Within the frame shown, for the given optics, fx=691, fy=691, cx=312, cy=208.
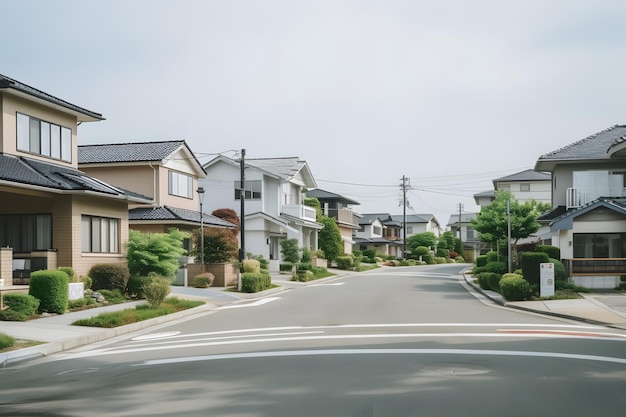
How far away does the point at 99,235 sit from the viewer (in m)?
27.7

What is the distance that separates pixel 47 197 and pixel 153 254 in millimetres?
4640

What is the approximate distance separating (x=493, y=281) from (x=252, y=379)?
2278 cm

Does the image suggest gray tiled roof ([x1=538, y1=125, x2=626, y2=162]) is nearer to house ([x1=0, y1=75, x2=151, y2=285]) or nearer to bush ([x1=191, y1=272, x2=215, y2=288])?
bush ([x1=191, y1=272, x2=215, y2=288])

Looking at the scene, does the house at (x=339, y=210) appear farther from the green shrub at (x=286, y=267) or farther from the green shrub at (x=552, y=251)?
the green shrub at (x=552, y=251)

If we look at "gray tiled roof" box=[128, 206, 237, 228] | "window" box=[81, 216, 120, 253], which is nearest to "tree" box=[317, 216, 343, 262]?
"gray tiled roof" box=[128, 206, 237, 228]

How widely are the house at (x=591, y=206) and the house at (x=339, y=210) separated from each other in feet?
128

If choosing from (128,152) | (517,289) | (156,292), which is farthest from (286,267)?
(156,292)

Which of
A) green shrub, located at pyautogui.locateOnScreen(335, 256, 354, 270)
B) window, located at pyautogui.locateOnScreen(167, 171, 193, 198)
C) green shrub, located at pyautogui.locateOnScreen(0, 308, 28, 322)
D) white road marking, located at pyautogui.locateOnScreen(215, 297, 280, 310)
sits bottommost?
green shrub, located at pyautogui.locateOnScreen(335, 256, 354, 270)

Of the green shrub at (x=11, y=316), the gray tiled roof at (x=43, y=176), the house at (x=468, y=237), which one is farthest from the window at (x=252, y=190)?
the house at (x=468, y=237)

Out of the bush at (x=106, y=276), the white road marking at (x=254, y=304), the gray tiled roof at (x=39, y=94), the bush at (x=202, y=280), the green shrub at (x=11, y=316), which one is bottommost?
the white road marking at (x=254, y=304)

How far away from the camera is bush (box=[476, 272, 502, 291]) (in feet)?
100

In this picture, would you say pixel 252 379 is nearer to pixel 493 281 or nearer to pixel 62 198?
pixel 62 198

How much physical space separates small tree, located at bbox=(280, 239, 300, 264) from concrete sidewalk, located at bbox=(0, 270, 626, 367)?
21196 mm

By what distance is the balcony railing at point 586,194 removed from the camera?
35781 mm
